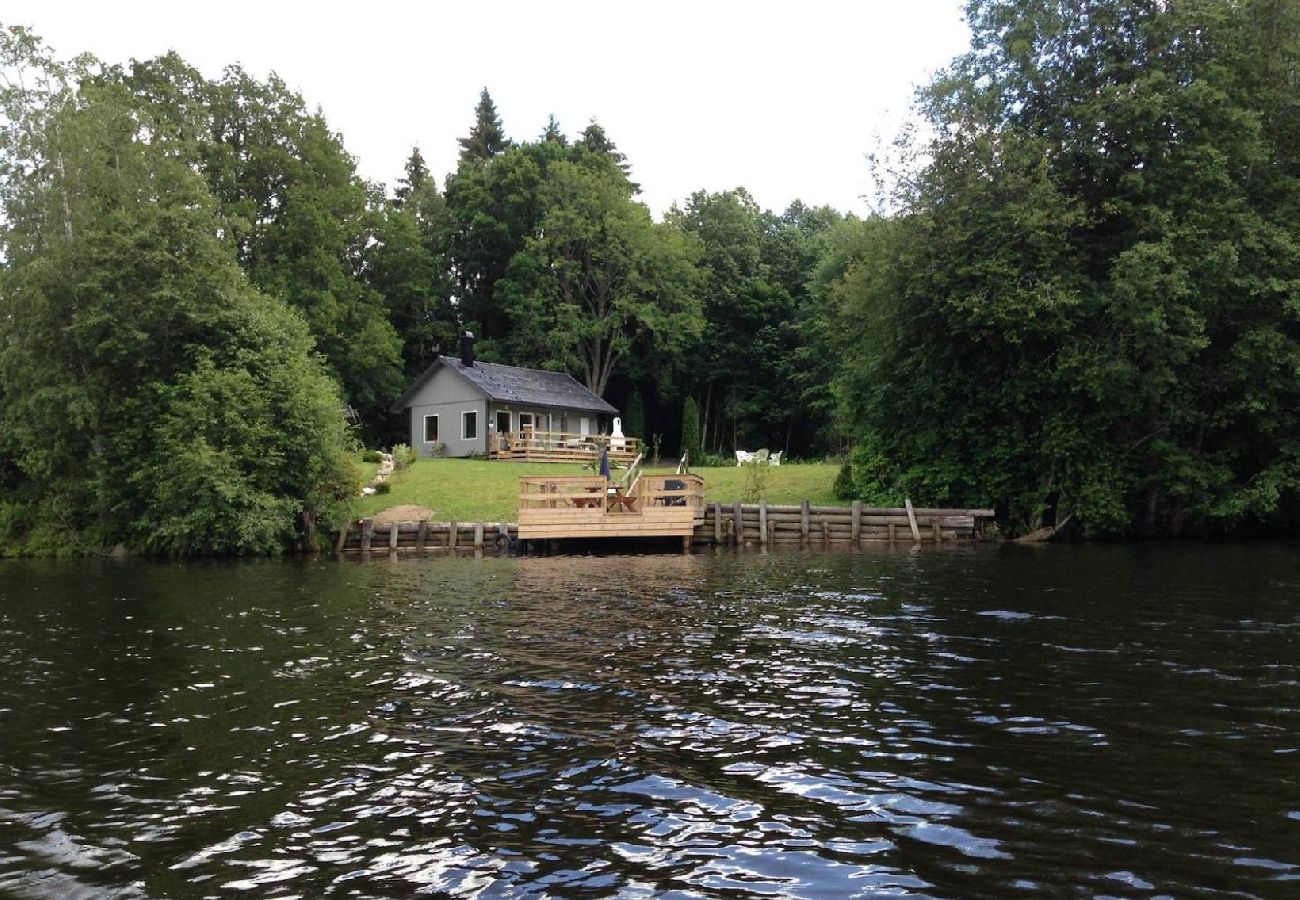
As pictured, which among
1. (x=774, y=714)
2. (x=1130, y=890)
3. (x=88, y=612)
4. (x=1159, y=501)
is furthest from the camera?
(x=1159, y=501)

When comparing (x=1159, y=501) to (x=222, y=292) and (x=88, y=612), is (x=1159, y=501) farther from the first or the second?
(x=222, y=292)

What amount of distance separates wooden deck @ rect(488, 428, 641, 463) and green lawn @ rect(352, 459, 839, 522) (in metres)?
2.50

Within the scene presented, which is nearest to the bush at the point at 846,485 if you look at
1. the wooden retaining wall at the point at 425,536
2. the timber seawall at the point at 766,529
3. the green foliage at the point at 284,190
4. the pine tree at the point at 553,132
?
the timber seawall at the point at 766,529

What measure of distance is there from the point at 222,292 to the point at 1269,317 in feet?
106

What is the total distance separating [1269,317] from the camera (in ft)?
84.9

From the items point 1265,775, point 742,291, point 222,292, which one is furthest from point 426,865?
point 742,291

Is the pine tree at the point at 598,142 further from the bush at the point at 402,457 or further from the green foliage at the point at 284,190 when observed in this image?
the bush at the point at 402,457

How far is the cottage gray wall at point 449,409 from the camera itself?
46.2 m

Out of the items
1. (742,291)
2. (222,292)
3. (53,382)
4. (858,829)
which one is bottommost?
(858,829)

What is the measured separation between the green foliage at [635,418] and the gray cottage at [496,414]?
27.7ft

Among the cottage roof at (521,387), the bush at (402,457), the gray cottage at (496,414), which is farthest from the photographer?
the cottage roof at (521,387)

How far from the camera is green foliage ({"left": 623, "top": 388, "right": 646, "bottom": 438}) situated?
6016cm

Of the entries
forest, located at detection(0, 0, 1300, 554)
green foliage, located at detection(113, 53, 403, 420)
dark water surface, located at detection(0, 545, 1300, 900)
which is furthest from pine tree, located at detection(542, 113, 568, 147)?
dark water surface, located at detection(0, 545, 1300, 900)

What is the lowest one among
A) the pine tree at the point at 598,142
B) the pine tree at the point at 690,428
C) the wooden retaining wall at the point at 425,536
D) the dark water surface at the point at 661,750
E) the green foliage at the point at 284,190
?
the dark water surface at the point at 661,750
